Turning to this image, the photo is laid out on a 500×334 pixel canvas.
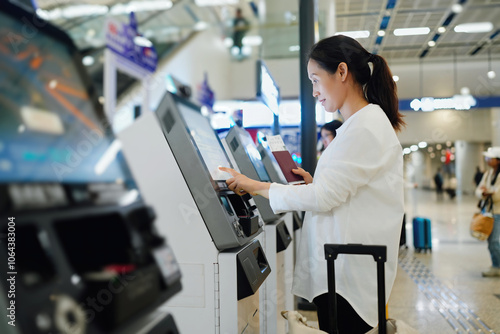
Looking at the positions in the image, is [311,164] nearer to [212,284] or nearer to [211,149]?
[211,149]

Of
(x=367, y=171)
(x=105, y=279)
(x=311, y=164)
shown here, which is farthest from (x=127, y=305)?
(x=311, y=164)

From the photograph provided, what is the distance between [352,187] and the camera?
4.36 feet

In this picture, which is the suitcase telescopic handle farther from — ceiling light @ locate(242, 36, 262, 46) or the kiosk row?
ceiling light @ locate(242, 36, 262, 46)

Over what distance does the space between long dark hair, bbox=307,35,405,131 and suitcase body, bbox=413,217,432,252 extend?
18.1ft

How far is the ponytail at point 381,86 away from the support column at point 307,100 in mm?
2293

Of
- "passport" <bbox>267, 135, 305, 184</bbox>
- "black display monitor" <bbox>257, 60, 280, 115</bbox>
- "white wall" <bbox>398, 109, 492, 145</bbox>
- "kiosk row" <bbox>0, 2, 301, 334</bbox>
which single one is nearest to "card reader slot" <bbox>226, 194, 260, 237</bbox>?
"passport" <bbox>267, 135, 305, 184</bbox>

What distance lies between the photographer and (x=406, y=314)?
3754 mm

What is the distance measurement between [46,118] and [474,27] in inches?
351

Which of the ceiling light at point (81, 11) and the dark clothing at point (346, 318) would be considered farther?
the ceiling light at point (81, 11)

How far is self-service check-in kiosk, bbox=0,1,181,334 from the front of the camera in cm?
53

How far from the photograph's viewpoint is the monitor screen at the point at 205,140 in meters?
1.47

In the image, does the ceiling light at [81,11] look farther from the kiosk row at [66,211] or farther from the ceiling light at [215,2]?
the kiosk row at [66,211]

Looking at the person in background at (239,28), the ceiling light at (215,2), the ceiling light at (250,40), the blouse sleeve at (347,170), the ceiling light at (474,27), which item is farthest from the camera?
the person in background at (239,28)

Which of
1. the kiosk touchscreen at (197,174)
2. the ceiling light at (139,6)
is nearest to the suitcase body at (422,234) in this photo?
the kiosk touchscreen at (197,174)
